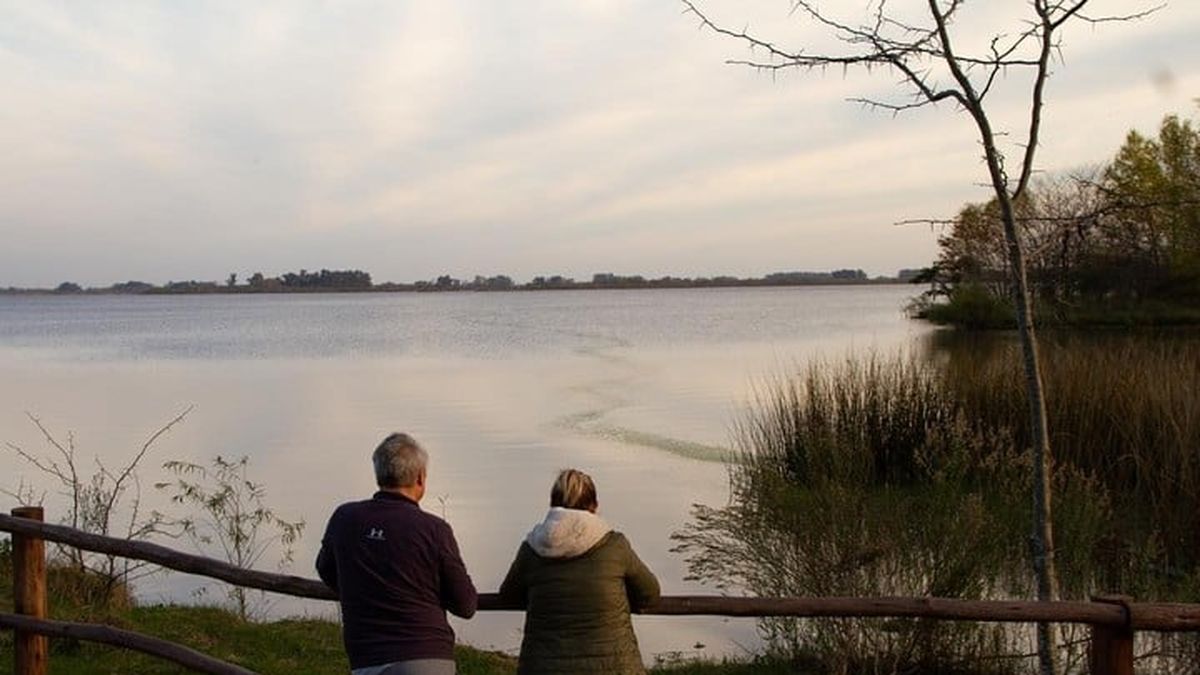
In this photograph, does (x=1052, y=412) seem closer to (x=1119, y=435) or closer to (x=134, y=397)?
(x=1119, y=435)

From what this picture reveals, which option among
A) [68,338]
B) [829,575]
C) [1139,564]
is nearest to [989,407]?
[1139,564]

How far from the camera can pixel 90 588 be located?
10.2 m

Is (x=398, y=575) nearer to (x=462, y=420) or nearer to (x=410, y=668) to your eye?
(x=410, y=668)

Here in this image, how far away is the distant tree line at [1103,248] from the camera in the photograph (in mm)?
5945

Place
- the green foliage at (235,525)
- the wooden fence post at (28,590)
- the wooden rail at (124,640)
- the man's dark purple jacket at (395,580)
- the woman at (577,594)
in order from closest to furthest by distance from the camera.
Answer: the man's dark purple jacket at (395,580) → the woman at (577,594) → the wooden rail at (124,640) → the wooden fence post at (28,590) → the green foliage at (235,525)

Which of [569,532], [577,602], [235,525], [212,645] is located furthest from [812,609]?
[235,525]

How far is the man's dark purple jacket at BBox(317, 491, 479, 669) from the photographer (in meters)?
4.20

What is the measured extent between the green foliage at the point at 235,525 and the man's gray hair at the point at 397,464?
6.83 meters

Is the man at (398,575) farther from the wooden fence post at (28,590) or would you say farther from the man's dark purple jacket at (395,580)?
the wooden fence post at (28,590)

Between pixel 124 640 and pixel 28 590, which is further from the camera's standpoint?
pixel 28 590

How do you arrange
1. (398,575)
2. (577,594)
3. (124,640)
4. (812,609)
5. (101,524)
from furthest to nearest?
(101,524) → (124,640) → (812,609) → (577,594) → (398,575)

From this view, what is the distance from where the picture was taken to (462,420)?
25266 mm

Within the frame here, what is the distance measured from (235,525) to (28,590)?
635 cm

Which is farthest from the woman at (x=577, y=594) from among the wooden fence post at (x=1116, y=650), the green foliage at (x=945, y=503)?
the green foliage at (x=945, y=503)
